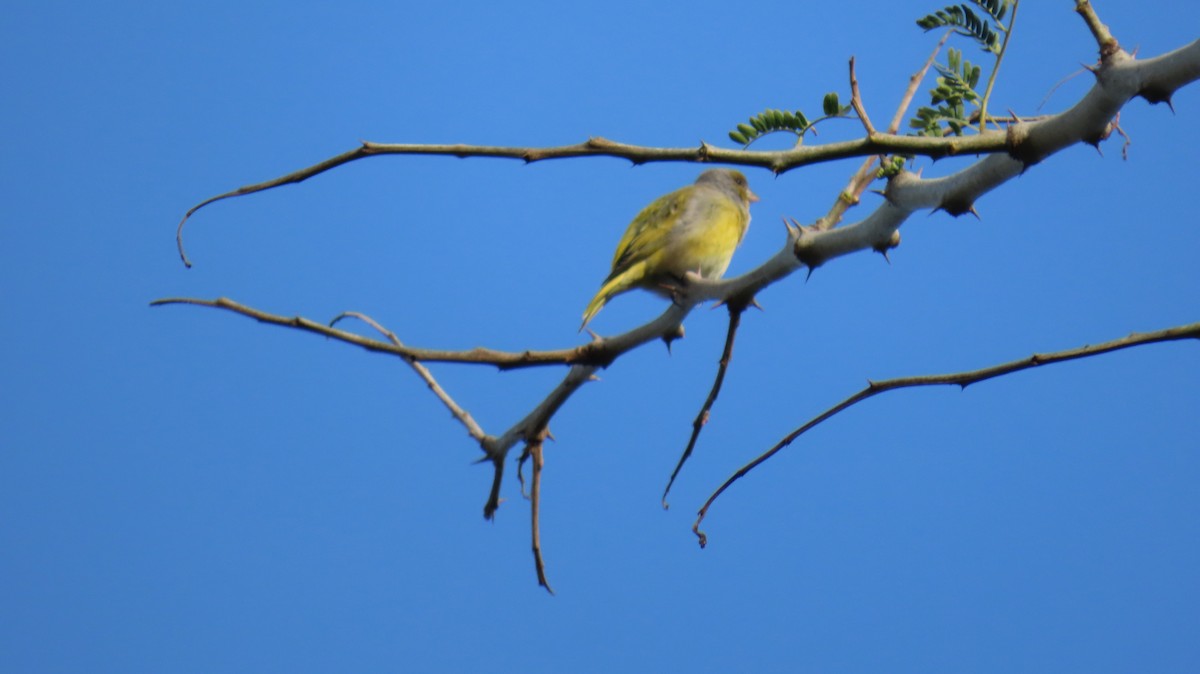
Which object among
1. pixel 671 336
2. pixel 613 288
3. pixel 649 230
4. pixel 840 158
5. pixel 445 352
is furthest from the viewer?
pixel 649 230

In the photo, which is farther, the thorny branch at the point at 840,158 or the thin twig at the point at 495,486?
the thin twig at the point at 495,486

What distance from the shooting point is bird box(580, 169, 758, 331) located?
5.71m

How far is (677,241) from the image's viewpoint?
586 centimetres

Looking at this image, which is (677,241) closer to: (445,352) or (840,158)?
(445,352)

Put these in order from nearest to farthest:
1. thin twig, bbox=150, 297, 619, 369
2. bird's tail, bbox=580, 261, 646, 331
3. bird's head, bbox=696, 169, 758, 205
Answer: thin twig, bbox=150, 297, 619, 369, bird's tail, bbox=580, 261, 646, 331, bird's head, bbox=696, 169, 758, 205

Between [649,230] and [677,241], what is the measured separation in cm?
19

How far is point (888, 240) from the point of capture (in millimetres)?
2865

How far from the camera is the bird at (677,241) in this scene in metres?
5.71

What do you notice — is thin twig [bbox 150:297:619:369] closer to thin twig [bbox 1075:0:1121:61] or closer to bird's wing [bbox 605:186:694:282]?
thin twig [bbox 1075:0:1121:61]

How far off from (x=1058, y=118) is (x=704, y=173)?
15.5 ft

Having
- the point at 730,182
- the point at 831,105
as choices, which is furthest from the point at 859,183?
the point at 730,182

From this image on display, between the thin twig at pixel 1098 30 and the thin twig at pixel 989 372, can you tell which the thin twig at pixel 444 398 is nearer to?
the thin twig at pixel 989 372

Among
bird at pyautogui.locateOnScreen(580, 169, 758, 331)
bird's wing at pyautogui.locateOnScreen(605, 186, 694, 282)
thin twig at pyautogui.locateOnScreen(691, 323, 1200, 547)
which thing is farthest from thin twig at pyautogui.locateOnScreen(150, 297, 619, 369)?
bird's wing at pyautogui.locateOnScreen(605, 186, 694, 282)

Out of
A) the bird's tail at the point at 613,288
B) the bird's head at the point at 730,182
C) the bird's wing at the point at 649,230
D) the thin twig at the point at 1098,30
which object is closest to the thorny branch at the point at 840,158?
the thin twig at the point at 1098,30
